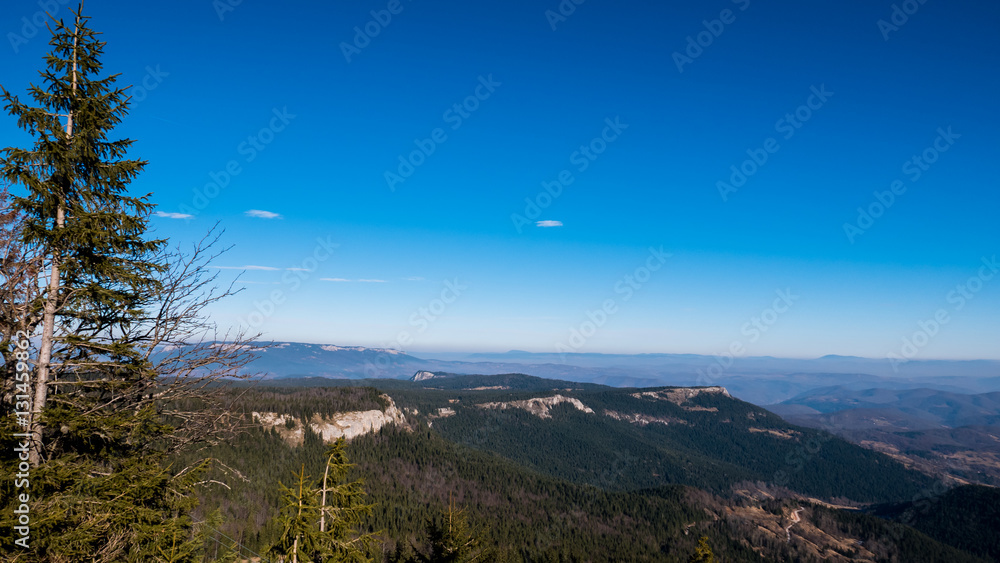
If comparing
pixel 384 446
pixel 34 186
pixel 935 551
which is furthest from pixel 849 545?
pixel 34 186

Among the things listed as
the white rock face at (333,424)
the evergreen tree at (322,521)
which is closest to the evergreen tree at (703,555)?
the evergreen tree at (322,521)

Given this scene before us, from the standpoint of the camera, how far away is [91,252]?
10.4m

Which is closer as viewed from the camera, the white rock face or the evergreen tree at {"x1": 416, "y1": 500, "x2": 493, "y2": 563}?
the evergreen tree at {"x1": 416, "y1": 500, "x2": 493, "y2": 563}

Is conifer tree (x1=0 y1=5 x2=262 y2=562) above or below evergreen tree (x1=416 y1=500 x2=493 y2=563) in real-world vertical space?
above

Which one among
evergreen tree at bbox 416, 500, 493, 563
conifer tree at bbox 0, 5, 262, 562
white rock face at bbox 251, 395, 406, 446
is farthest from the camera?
white rock face at bbox 251, 395, 406, 446

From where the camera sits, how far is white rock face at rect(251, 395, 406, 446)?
5792 inches

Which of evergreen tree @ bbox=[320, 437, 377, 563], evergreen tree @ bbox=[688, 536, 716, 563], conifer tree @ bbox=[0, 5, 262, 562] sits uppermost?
conifer tree @ bbox=[0, 5, 262, 562]

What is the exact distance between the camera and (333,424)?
166750 mm

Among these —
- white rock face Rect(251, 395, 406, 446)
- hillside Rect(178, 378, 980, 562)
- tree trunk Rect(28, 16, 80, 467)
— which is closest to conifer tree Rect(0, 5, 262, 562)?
tree trunk Rect(28, 16, 80, 467)

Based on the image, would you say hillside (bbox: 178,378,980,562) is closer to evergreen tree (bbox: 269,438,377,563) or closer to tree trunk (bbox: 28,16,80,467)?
evergreen tree (bbox: 269,438,377,563)

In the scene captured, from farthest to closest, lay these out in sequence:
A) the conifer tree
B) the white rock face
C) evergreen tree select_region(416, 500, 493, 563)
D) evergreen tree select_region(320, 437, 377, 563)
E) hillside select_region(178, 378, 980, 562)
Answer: the white rock face → hillside select_region(178, 378, 980, 562) → evergreen tree select_region(416, 500, 493, 563) → evergreen tree select_region(320, 437, 377, 563) → the conifer tree

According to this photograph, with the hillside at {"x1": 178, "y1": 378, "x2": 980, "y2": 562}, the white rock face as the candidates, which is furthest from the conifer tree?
the white rock face

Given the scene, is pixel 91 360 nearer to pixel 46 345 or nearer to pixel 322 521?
pixel 46 345

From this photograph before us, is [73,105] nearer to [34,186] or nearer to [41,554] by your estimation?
[34,186]
